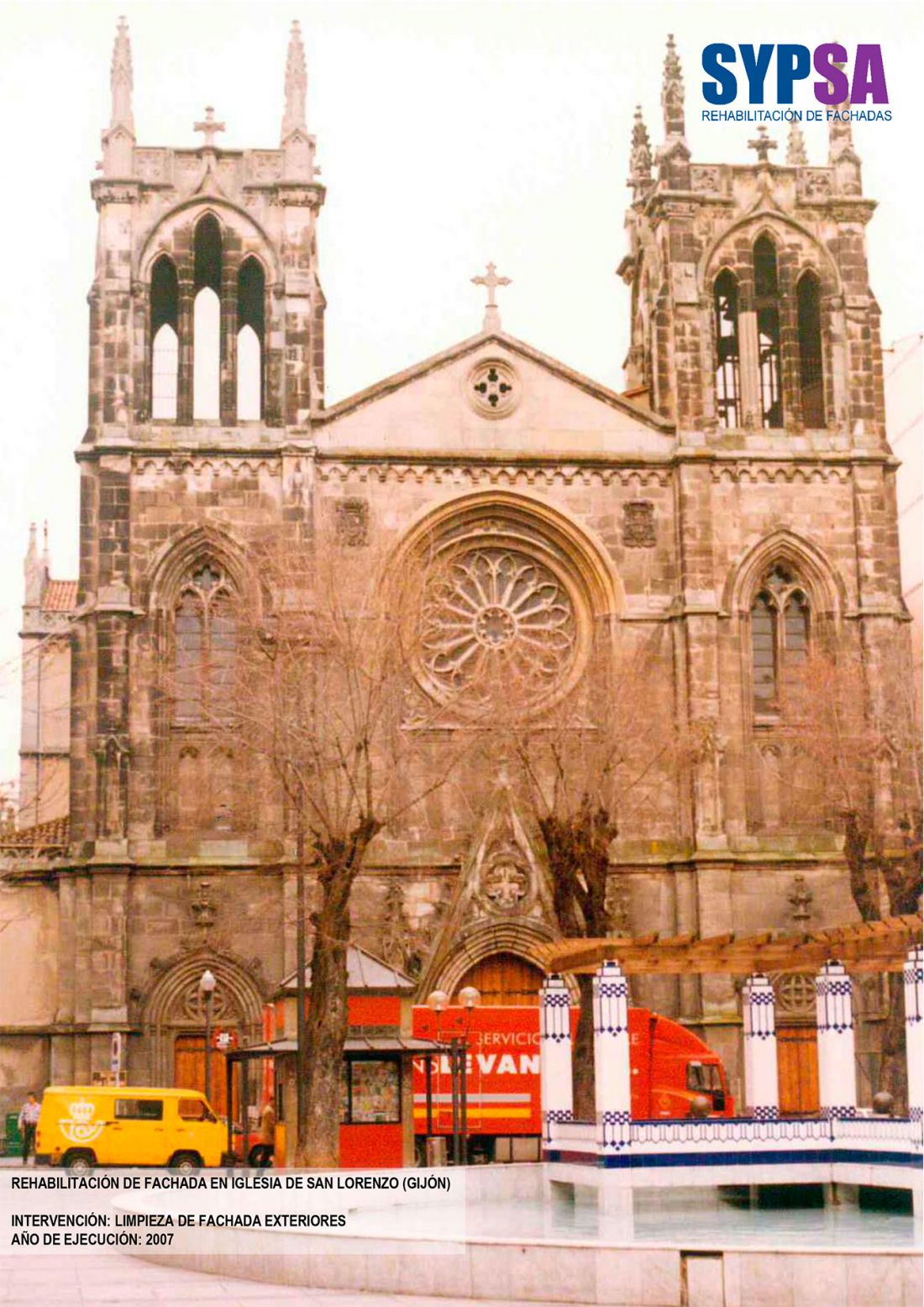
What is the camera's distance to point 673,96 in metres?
54.3

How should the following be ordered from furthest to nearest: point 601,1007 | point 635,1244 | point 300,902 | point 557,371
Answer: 1. point 557,371
2. point 300,902
3. point 601,1007
4. point 635,1244

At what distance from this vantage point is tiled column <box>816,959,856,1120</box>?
105 feet

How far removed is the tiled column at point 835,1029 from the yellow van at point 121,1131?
1433cm

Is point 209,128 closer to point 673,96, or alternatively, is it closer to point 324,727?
point 673,96

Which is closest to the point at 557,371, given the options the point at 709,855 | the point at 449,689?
the point at 449,689

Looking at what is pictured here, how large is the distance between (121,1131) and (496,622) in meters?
16.0

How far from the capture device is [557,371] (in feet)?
176

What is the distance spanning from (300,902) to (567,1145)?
353 inches

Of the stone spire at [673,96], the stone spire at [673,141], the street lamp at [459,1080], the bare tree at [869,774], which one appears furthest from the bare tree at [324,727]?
the stone spire at [673,96]

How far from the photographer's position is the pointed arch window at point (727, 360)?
5600cm

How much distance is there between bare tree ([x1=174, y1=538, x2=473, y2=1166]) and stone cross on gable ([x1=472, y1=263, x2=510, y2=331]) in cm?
713

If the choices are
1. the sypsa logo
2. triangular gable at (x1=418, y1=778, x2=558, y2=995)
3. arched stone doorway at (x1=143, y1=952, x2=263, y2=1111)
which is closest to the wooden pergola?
the sypsa logo

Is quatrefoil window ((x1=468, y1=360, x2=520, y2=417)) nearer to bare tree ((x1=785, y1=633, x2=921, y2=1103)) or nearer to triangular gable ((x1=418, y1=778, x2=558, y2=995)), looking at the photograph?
triangular gable ((x1=418, y1=778, x2=558, y2=995))

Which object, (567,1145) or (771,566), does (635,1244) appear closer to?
(567,1145)
